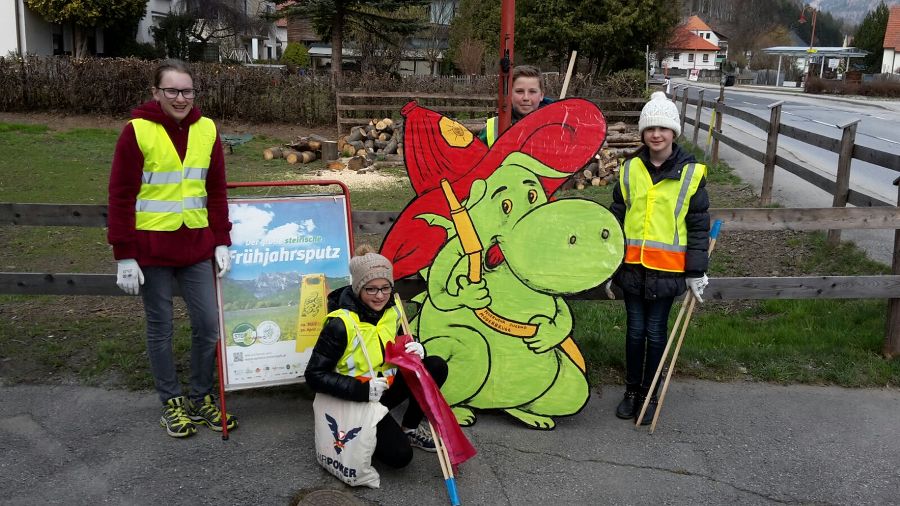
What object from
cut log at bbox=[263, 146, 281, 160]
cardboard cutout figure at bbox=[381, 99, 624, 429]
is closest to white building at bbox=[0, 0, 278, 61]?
cut log at bbox=[263, 146, 281, 160]

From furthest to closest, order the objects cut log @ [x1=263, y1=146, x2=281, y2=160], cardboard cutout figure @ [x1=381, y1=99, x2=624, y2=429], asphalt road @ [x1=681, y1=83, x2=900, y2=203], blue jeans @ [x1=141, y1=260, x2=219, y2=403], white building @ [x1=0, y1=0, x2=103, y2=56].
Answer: white building @ [x1=0, y1=0, x2=103, y2=56] → cut log @ [x1=263, y1=146, x2=281, y2=160] → asphalt road @ [x1=681, y1=83, x2=900, y2=203] → cardboard cutout figure @ [x1=381, y1=99, x2=624, y2=429] → blue jeans @ [x1=141, y1=260, x2=219, y2=403]

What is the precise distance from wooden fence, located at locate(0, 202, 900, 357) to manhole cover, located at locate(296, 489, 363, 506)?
1.48 meters

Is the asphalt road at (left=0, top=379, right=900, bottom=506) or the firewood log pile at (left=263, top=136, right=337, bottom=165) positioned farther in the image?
the firewood log pile at (left=263, top=136, right=337, bottom=165)

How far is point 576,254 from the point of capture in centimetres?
416

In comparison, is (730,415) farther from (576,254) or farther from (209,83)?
(209,83)

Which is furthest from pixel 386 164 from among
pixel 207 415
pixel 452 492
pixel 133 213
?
pixel 452 492

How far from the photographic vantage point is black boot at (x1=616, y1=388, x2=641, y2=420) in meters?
4.33

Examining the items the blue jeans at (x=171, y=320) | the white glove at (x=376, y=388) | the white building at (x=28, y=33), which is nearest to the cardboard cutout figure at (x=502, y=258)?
the white glove at (x=376, y=388)

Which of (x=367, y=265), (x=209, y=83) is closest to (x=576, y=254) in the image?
(x=367, y=265)

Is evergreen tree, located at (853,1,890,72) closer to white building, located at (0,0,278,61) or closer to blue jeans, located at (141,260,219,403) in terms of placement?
white building, located at (0,0,278,61)

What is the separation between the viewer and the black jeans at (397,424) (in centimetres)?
360

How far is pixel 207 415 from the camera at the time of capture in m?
4.08

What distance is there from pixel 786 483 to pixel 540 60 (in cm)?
2604

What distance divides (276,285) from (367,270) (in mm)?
847
